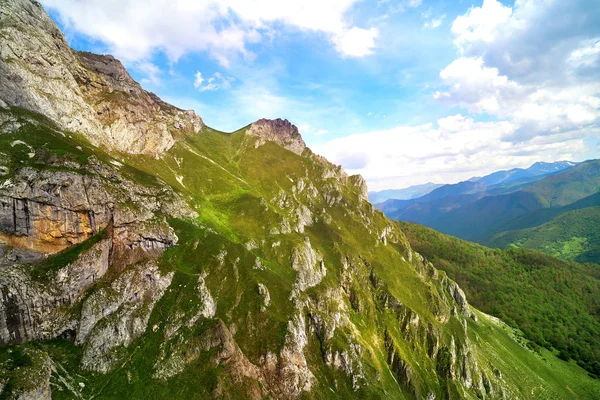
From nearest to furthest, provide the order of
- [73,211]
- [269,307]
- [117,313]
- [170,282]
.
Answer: [117,313]
[73,211]
[170,282]
[269,307]

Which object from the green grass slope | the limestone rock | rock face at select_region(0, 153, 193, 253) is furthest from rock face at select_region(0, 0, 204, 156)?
the limestone rock

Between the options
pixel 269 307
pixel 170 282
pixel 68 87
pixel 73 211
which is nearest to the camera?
pixel 73 211

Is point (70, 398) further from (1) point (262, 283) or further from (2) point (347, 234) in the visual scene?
(2) point (347, 234)

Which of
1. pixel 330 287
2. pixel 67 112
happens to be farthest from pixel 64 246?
pixel 330 287

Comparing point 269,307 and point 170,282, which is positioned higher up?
point 170,282

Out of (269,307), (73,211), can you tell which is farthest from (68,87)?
(269,307)

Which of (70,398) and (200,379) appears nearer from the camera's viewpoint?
(70,398)

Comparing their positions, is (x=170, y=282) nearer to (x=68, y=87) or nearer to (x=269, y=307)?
(x=269, y=307)

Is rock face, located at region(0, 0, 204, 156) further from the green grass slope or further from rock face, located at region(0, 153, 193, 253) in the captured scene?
rock face, located at region(0, 153, 193, 253)
